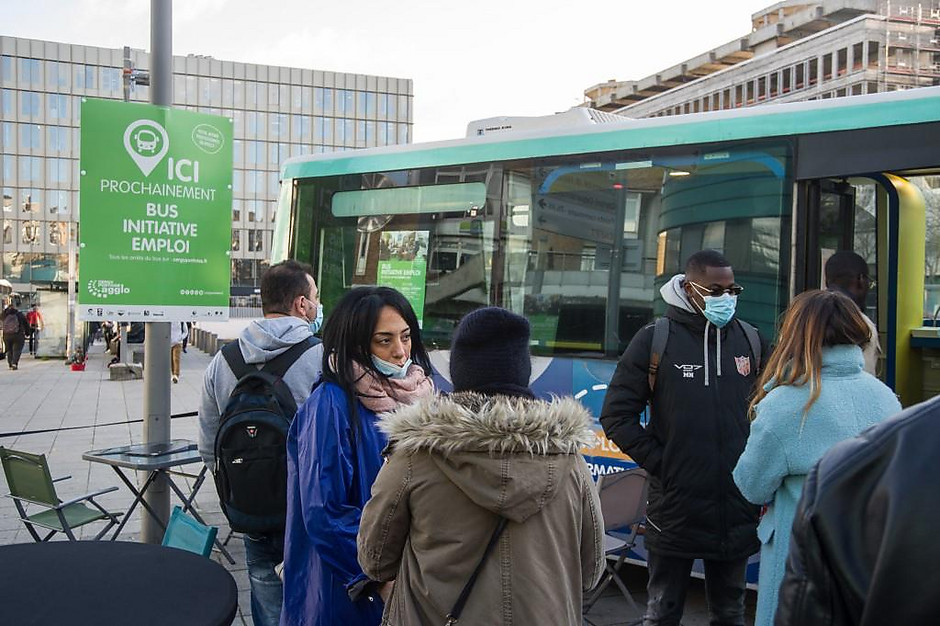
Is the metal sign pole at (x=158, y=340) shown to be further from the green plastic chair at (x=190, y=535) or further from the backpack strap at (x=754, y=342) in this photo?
the backpack strap at (x=754, y=342)

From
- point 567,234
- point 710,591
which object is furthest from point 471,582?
point 567,234

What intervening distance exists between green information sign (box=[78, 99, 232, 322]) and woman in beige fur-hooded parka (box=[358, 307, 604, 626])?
333 centimetres

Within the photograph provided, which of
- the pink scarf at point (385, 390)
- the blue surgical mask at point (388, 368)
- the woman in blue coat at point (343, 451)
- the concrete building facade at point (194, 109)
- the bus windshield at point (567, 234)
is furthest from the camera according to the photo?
the concrete building facade at point (194, 109)

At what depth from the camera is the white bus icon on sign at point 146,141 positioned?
503 cm

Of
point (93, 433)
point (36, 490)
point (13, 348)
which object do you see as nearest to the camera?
point (36, 490)

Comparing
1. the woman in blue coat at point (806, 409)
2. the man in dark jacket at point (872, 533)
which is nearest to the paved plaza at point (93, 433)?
the woman in blue coat at point (806, 409)

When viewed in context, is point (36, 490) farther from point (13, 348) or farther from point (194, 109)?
point (194, 109)

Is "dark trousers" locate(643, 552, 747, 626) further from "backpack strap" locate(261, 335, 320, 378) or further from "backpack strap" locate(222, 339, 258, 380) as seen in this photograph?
"backpack strap" locate(222, 339, 258, 380)

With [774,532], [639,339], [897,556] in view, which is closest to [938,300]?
[639,339]

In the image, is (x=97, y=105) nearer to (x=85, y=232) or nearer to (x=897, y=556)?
(x=85, y=232)

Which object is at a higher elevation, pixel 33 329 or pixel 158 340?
pixel 158 340

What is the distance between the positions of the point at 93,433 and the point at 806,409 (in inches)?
434

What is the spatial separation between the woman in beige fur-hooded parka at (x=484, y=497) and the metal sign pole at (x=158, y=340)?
3.54m

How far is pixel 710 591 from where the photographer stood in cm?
377
